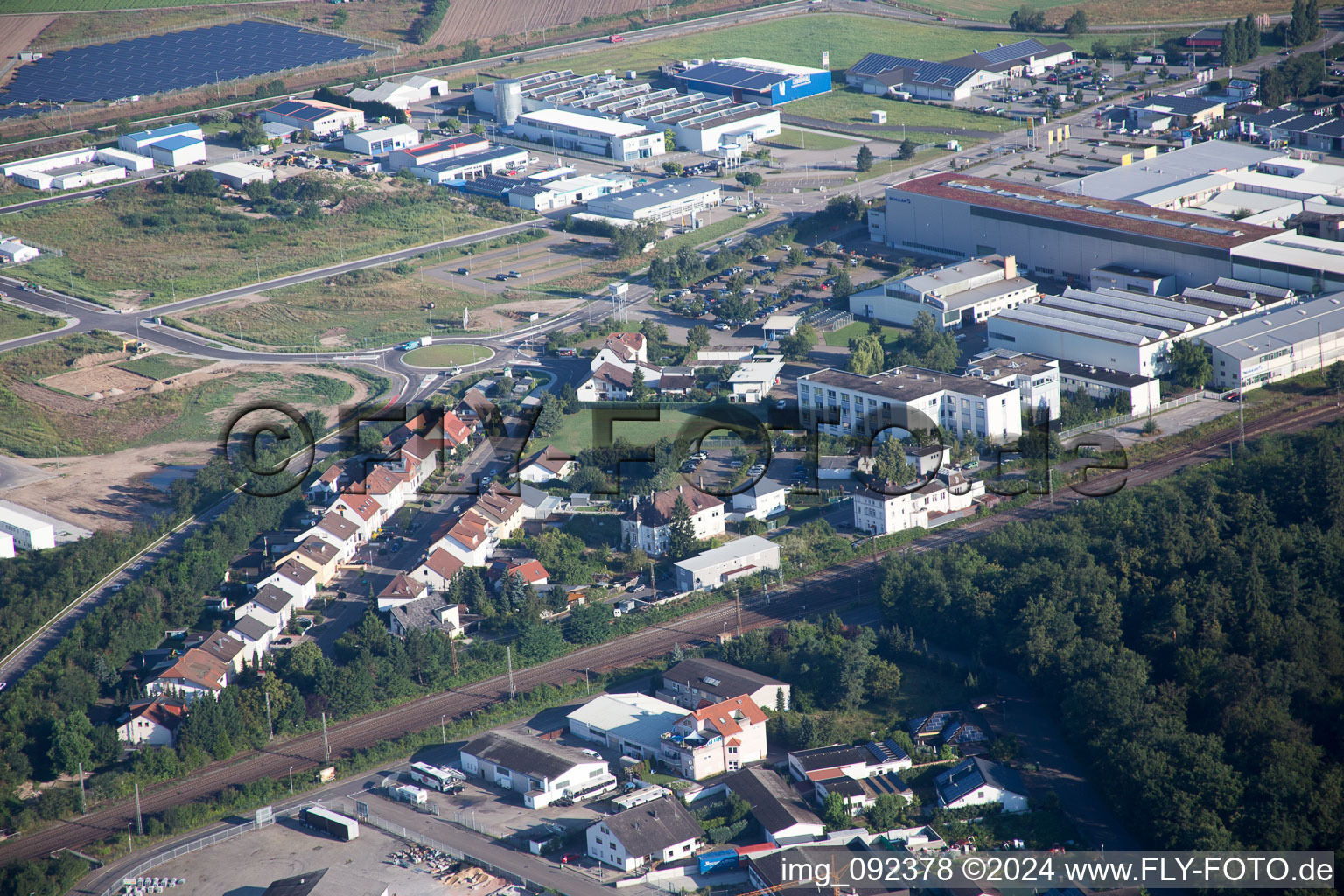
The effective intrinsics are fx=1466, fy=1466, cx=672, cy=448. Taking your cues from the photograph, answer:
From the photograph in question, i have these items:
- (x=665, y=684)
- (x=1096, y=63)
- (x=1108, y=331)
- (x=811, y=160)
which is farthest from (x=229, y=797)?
(x=1096, y=63)

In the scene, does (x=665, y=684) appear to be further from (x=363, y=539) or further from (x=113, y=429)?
(x=113, y=429)

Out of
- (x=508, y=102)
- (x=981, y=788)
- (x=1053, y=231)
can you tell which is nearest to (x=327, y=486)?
(x=981, y=788)

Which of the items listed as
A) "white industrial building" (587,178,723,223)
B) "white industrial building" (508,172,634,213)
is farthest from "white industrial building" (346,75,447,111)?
"white industrial building" (587,178,723,223)

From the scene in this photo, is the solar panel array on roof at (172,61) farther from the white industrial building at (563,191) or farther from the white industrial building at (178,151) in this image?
the white industrial building at (563,191)

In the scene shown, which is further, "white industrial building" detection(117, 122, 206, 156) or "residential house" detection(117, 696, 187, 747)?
"white industrial building" detection(117, 122, 206, 156)

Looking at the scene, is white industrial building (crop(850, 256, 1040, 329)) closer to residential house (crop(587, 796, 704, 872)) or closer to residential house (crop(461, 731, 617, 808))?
residential house (crop(461, 731, 617, 808))

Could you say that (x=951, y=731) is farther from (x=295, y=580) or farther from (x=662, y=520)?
(x=295, y=580)

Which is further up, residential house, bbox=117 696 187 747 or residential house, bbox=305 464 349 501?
residential house, bbox=305 464 349 501
